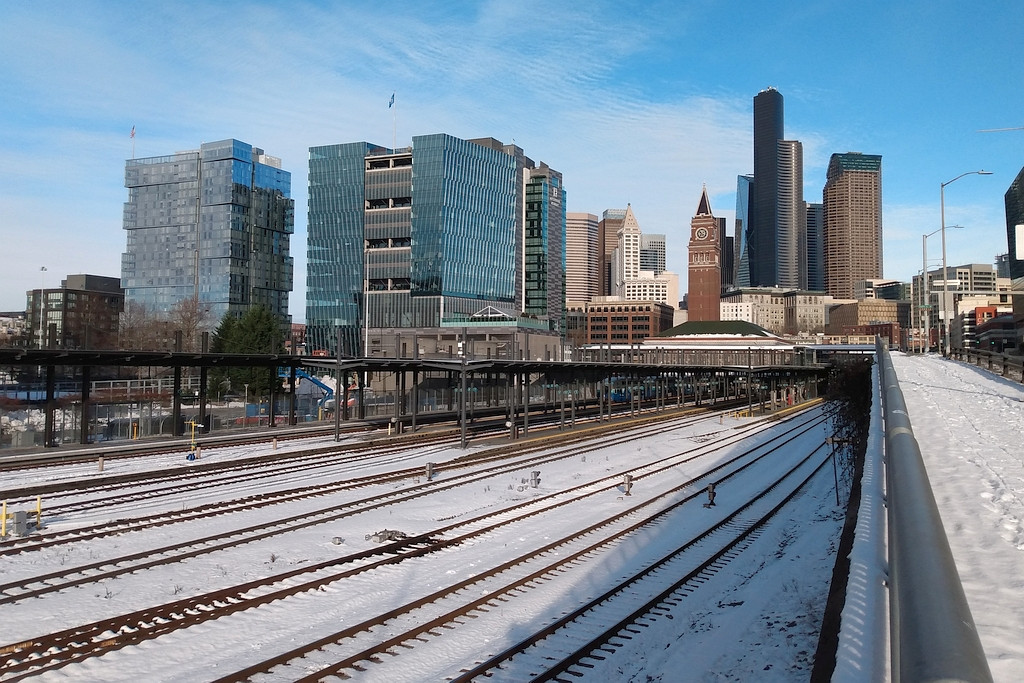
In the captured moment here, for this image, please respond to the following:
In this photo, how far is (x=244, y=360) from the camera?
36.9 m

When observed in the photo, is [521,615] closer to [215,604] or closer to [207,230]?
[215,604]

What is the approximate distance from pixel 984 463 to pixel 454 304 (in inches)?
4782

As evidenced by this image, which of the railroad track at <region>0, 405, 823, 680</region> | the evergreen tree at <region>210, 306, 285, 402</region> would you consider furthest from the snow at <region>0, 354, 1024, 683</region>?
the evergreen tree at <region>210, 306, 285, 402</region>

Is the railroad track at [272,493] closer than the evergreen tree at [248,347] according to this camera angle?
Yes

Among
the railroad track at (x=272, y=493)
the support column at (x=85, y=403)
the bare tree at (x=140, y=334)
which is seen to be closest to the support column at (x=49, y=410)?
the support column at (x=85, y=403)

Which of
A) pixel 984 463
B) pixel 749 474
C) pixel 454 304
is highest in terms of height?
pixel 454 304

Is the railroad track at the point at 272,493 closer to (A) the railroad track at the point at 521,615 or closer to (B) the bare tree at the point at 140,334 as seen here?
(A) the railroad track at the point at 521,615

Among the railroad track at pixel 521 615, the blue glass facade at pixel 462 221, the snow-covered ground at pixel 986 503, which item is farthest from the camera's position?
the blue glass facade at pixel 462 221

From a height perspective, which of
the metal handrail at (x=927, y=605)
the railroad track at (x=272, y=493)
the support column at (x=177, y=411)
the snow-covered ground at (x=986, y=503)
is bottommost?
the railroad track at (x=272, y=493)

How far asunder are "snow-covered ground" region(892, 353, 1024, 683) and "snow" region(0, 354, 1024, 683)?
0.02 m

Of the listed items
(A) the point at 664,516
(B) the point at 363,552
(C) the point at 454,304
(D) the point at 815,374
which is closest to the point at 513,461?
(A) the point at 664,516

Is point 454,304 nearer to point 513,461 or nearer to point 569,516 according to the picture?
point 513,461

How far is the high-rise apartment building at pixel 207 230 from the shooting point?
170 metres

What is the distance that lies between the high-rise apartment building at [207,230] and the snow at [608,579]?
15688cm
